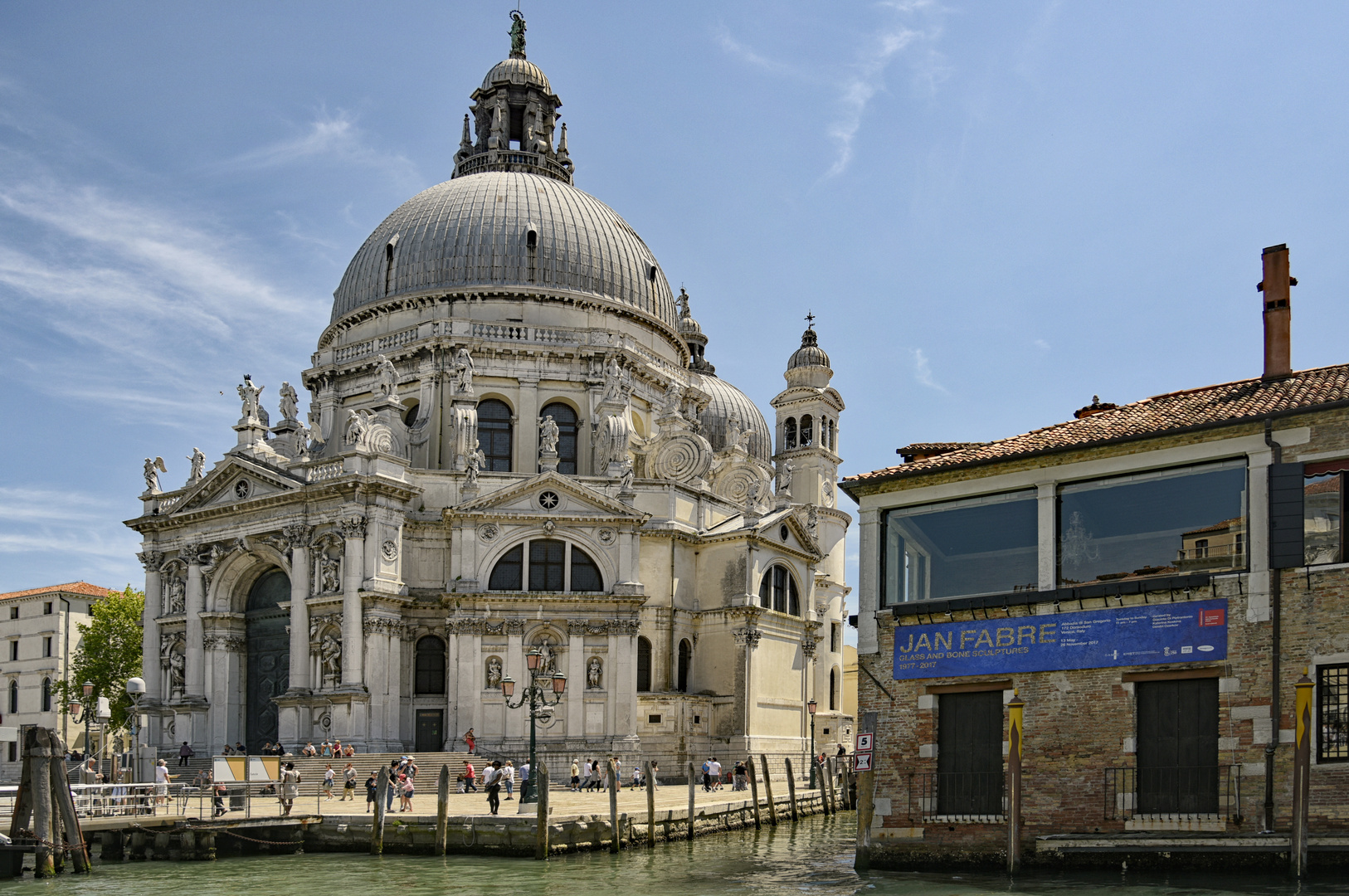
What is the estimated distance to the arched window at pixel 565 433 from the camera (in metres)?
46.7

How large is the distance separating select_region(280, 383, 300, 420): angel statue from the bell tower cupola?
12.0m

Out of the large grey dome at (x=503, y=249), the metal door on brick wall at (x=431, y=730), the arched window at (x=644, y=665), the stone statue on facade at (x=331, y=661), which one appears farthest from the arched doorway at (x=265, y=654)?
the large grey dome at (x=503, y=249)

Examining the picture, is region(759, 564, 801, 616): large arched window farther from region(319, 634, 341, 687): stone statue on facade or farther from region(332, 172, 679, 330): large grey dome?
region(319, 634, 341, 687): stone statue on facade

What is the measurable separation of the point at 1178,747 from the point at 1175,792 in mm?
612

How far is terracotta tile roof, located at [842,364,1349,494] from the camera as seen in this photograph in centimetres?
1927

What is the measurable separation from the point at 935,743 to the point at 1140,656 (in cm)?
340

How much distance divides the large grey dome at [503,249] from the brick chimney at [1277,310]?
29.5 metres

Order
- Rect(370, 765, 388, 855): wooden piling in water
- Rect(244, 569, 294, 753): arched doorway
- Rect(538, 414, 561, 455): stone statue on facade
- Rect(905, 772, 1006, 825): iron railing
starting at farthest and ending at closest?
Rect(244, 569, 294, 753): arched doorway < Rect(538, 414, 561, 455): stone statue on facade < Rect(370, 765, 388, 855): wooden piling in water < Rect(905, 772, 1006, 825): iron railing

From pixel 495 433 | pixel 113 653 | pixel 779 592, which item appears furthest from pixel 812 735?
pixel 113 653

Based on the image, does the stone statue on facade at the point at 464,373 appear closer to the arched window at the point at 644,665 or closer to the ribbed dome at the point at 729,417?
the arched window at the point at 644,665

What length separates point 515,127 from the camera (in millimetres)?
56281

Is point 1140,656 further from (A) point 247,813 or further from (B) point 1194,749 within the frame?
(A) point 247,813

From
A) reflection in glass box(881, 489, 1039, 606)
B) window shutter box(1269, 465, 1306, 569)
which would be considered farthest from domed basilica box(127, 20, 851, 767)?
window shutter box(1269, 465, 1306, 569)

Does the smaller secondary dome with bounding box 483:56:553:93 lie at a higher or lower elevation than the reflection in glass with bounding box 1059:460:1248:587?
higher
